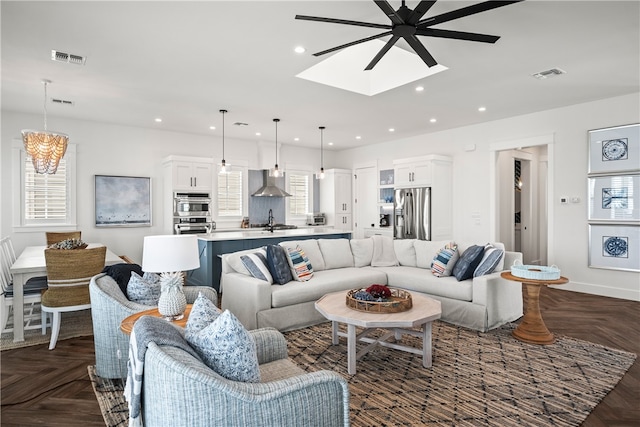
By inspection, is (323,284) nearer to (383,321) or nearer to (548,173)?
(383,321)

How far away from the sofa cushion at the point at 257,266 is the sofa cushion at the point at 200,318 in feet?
6.72

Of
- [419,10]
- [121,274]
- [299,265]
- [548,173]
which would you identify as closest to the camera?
[419,10]

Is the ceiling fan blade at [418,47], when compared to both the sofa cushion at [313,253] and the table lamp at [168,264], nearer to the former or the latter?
the table lamp at [168,264]

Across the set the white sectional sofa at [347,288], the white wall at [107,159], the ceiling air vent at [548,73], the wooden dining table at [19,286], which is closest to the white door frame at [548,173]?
the ceiling air vent at [548,73]

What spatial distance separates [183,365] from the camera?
4.23ft

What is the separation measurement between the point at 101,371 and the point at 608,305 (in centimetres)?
584

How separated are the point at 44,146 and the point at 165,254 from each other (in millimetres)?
3029

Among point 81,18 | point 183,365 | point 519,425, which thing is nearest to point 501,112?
point 519,425

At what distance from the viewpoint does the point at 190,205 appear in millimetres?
6824

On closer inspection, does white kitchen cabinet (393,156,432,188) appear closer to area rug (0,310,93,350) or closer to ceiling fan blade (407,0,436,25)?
ceiling fan blade (407,0,436,25)

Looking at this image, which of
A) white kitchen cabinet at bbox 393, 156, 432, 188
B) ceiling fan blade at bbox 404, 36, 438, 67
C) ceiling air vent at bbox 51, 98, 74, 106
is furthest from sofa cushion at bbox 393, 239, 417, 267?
ceiling air vent at bbox 51, 98, 74, 106

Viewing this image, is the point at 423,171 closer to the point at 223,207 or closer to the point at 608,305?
the point at 608,305

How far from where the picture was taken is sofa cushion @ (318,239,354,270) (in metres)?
4.96

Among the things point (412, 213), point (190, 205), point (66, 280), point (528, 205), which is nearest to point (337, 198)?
point (412, 213)
